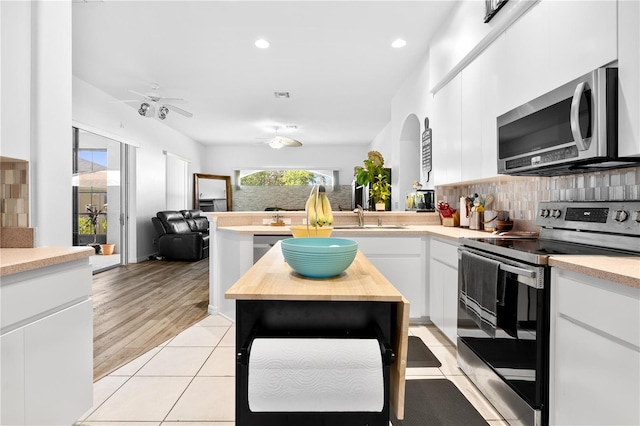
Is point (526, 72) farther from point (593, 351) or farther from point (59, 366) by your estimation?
point (59, 366)

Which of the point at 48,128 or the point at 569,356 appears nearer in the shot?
the point at 569,356

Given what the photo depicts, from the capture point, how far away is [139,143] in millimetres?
6594

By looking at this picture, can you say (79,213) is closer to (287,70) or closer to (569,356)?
(287,70)

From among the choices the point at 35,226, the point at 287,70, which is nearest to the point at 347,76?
the point at 287,70

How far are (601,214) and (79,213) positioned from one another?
6.37m

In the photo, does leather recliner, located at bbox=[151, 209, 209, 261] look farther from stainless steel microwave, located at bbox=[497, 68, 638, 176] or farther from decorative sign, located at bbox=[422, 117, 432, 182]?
stainless steel microwave, located at bbox=[497, 68, 638, 176]

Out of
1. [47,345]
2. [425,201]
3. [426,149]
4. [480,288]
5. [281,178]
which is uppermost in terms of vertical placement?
[281,178]

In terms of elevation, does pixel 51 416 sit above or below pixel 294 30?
below

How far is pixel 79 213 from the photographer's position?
18.2 feet

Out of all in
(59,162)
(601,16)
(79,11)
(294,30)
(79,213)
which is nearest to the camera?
(601,16)

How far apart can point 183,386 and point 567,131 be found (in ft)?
8.35

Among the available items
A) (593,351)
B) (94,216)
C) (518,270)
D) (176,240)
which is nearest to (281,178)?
(176,240)

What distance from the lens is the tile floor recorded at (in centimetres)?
183

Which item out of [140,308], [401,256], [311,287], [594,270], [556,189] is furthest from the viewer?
[140,308]
